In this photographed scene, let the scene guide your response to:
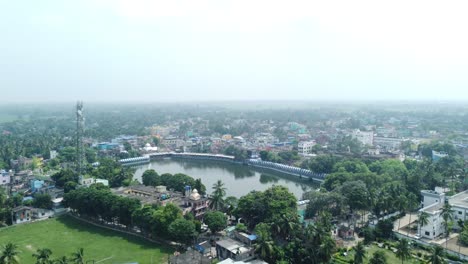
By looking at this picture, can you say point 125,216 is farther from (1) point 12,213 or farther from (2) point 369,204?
(2) point 369,204

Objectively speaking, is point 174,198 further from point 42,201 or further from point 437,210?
point 437,210

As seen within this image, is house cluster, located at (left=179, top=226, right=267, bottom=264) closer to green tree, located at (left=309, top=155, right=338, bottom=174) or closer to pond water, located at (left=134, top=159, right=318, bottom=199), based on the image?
pond water, located at (left=134, top=159, right=318, bottom=199)

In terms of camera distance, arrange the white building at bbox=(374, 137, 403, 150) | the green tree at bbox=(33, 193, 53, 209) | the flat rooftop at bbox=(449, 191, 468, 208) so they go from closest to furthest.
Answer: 1. the flat rooftop at bbox=(449, 191, 468, 208)
2. the green tree at bbox=(33, 193, 53, 209)
3. the white building at bbox=(374, 137, 403, 150)

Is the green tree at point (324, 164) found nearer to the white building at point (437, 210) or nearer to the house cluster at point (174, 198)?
the white building at point (437, 210)

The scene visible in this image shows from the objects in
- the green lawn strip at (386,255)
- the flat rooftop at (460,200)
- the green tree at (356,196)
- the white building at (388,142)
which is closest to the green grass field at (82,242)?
the green lawn strip at (386,255)

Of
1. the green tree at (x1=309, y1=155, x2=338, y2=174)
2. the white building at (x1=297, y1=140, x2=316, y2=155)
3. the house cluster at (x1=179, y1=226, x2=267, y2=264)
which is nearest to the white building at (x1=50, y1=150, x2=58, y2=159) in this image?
the green tree at (x1=309, y1=155, x2=338, y2=174)

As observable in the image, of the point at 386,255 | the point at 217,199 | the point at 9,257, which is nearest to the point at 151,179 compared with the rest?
the point at 217,199

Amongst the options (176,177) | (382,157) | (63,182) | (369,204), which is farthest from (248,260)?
(382,157)
